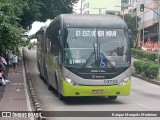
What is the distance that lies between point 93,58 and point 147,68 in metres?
15.5

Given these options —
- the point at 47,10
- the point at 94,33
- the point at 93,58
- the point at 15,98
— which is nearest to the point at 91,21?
the point at 94,33

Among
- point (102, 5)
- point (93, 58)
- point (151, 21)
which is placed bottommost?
point (93, 58)

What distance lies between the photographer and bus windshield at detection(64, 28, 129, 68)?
1541 cm

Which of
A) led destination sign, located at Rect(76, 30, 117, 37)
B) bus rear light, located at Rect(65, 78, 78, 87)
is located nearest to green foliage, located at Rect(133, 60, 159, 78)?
led destination sign, located at Rect(76, 30, 117, 37)

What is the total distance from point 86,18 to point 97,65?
1997 millimetres

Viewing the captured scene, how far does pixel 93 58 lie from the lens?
15.4 meters

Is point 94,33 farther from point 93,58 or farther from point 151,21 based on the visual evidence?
point 151,21

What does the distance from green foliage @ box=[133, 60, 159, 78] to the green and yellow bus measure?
533 inches

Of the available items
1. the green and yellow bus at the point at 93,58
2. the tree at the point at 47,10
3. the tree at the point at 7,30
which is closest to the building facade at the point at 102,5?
the tree at the point at 47,10

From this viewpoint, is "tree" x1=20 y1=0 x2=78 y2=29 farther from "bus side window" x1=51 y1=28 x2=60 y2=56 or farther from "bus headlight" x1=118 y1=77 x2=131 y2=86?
"bus headlight" x1=118 y1=77 x2=131 y2=86

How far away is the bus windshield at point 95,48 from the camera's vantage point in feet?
50.6

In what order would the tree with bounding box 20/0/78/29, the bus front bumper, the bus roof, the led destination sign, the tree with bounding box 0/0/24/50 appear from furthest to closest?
the tree with bounding box 20/0/78/29
the tree with bounding box 0/0/24/50
the bus roof
the led destination sign
the bus front bumper

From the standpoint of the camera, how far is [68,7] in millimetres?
38156

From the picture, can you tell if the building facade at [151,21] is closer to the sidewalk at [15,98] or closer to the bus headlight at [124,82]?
the sidewalk at [15,98]
